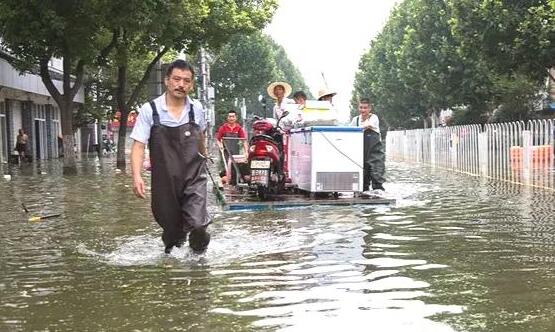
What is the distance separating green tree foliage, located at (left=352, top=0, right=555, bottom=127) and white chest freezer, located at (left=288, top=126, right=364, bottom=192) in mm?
Answer: 9855

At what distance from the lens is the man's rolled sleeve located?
6.35 metres

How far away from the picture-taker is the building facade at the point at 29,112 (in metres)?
→ 30.4

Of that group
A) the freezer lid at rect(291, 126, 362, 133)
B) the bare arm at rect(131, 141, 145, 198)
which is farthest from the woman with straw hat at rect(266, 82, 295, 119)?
the bare arm at rect(131, 141, 145, 198)

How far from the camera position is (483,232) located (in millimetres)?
8258

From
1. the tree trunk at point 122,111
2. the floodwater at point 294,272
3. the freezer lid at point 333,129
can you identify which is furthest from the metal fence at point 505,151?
the tree trunk at point 122,111

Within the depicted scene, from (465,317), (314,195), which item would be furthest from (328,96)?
(465,317)

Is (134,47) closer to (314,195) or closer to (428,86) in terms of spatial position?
(314,195)

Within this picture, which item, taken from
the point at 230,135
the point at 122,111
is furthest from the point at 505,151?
the point at 122,111

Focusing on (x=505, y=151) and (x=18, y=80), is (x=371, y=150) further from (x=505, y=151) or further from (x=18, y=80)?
(x=18, y=80)

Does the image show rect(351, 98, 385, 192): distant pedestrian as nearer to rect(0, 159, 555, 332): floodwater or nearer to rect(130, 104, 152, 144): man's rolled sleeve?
rect(0, 159, 555, 332): floodwater

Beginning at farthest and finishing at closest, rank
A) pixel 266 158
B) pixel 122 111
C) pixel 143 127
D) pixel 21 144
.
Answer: pixel 21 144 → pixel 122 111 → pixel 266 158 → pixel 143 127

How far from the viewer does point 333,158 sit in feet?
37.5

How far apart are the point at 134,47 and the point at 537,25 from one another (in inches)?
523

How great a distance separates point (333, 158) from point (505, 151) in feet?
29.1
